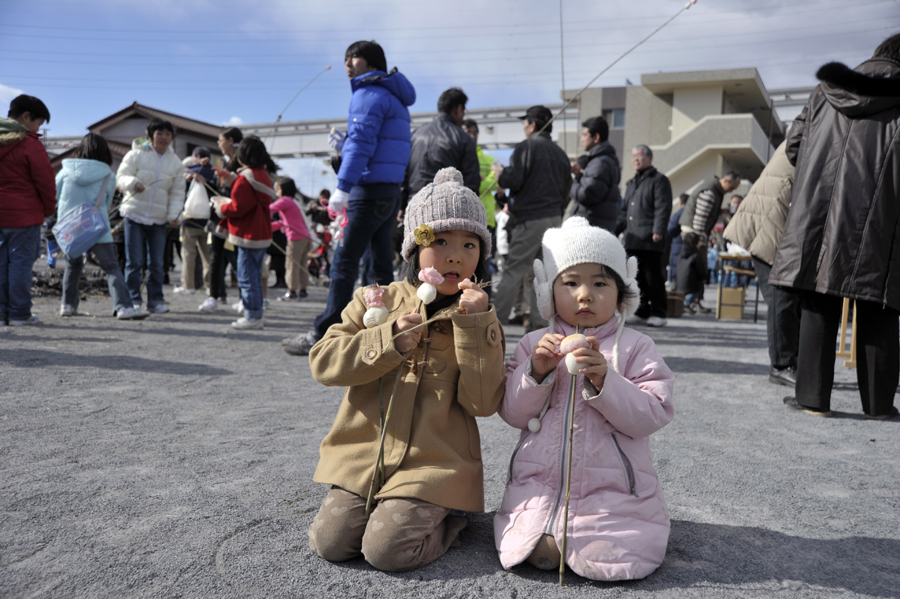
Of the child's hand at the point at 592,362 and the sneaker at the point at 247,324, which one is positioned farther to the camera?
the sneaker at the point at 247,324

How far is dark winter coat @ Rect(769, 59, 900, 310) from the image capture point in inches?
130

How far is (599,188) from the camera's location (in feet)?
21.0

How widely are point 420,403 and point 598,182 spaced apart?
489cm

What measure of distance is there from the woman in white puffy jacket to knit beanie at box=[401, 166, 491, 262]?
5.51 meters

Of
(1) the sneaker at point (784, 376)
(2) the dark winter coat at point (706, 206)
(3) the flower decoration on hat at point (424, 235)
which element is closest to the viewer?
(3) the flower decoration on hat at point (424, 235)

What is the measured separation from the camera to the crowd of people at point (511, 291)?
1.82 meters

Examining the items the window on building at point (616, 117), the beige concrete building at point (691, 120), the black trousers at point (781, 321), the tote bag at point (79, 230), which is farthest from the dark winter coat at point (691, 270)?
the window on building at point (616, 117)

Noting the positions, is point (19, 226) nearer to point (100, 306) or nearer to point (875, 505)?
point (100, 306)

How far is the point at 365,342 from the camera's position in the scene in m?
1.90

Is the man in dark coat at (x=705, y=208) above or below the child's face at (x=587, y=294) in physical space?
above

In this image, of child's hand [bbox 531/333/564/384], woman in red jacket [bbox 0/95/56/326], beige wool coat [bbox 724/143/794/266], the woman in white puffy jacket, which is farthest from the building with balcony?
child's hand [bbox 531/333/564/384]

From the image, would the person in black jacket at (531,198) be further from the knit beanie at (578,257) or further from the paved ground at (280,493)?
the knit beanie at (578,257)

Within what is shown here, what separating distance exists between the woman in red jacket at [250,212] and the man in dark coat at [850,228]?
14.7 feet

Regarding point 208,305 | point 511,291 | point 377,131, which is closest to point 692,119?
point 511,291
